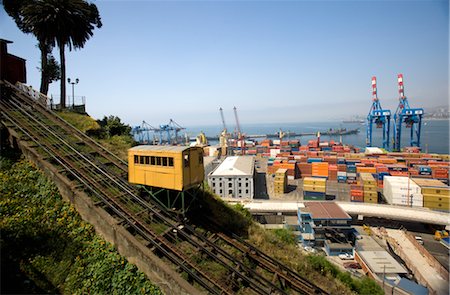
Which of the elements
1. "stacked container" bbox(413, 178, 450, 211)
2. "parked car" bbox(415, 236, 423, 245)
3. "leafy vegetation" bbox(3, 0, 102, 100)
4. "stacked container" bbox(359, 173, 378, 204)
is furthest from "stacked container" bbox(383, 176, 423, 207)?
"leafy vegetation" bbox(3, 0, 102, 100)

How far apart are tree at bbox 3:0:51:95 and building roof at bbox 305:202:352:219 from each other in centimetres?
3707

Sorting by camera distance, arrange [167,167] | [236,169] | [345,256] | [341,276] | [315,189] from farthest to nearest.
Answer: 1. [236,169]
2. [315,189]
3. [345,256]
4. [341,276]
5. [167,167]

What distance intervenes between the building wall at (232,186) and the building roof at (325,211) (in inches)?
592

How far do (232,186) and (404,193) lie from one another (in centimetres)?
3387

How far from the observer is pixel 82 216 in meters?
10.8

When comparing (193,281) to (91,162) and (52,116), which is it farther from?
(52,116)

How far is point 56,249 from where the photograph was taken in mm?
9188

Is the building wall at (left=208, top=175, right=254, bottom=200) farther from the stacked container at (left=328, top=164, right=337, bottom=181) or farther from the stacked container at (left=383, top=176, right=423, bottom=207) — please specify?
the stacked container at (left=383, top=176, right=423, bottom=207)

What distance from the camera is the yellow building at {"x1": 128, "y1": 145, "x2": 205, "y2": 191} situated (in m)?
11.2

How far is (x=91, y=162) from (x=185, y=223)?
6.78 m

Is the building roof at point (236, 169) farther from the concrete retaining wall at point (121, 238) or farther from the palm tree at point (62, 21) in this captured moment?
the concrete retaining wall at point (121, 238)

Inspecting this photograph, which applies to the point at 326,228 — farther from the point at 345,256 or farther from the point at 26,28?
the point at 26,28

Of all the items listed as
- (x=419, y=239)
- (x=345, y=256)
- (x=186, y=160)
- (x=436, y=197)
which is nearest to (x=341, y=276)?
(x=186, y=160)

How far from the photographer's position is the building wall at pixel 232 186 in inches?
2106
